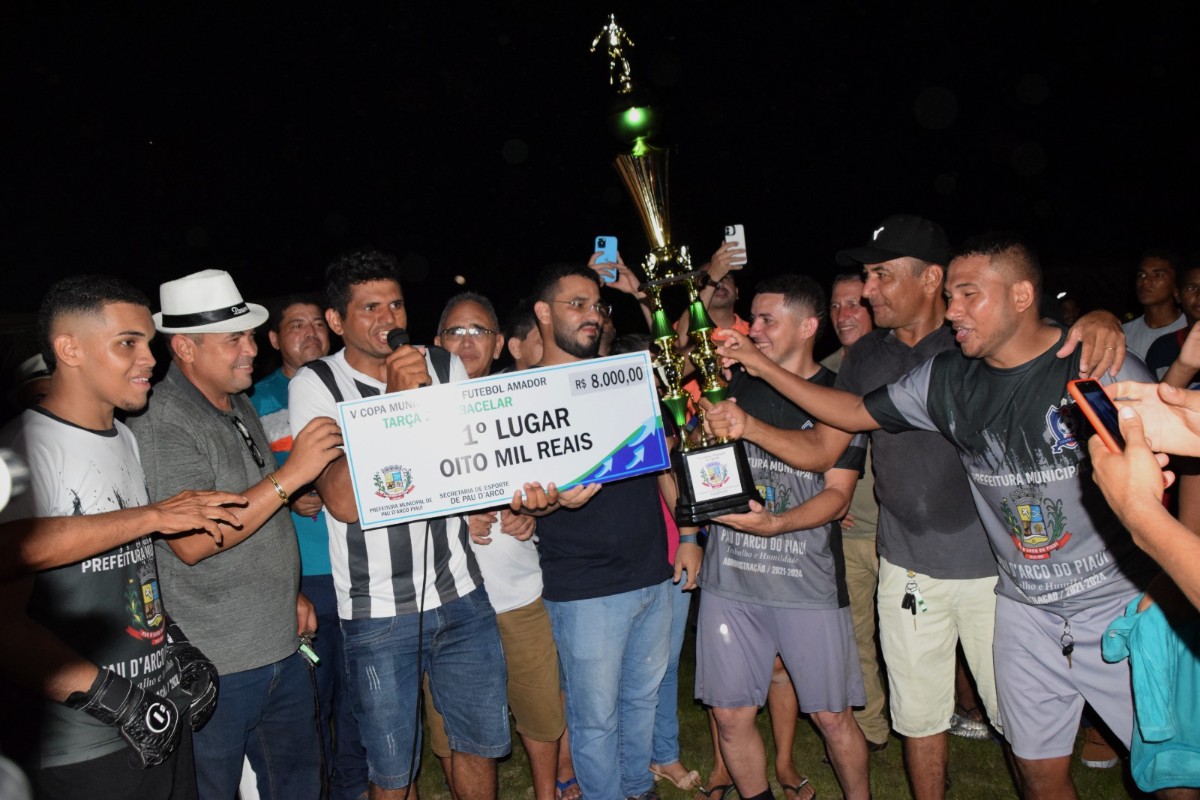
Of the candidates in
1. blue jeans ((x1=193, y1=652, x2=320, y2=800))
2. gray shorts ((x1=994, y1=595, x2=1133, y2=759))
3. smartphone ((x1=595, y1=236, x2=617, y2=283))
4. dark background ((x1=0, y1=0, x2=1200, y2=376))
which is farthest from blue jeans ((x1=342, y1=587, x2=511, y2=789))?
dark background ((x1=0, y1=0, x2=1200, y2=376))

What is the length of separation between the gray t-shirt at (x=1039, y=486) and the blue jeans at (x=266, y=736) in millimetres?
3035

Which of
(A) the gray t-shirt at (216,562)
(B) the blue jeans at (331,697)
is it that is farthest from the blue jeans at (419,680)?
(B) the blue jeans at (331,697)

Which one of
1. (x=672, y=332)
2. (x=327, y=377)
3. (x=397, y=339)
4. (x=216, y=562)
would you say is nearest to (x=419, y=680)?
(x=216, y=562)

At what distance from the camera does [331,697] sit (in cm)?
434

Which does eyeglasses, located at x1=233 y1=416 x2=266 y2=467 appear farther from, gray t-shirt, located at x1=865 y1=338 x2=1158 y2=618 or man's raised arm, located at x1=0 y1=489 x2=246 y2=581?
gray t-shirt, located at x1=865 y1=338 x2=1158 y2=618

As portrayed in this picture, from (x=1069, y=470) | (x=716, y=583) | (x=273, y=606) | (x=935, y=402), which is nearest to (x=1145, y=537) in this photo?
(x=1069, y=470)

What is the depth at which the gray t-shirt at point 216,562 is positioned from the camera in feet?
10.2

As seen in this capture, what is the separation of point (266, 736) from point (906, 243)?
375 centimetres

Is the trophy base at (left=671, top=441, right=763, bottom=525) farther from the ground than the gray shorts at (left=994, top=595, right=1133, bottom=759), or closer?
farther from the ground

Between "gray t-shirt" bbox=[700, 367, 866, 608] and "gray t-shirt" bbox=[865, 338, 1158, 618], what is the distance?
0.72m

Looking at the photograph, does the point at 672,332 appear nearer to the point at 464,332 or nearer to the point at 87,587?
the point at 464,332

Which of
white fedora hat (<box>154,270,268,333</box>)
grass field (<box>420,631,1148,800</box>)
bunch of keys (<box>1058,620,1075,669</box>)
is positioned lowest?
grass field (<box>420,631,1148,800</box>)

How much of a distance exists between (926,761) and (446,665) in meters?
2.33

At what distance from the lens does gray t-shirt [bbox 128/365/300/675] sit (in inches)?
123
